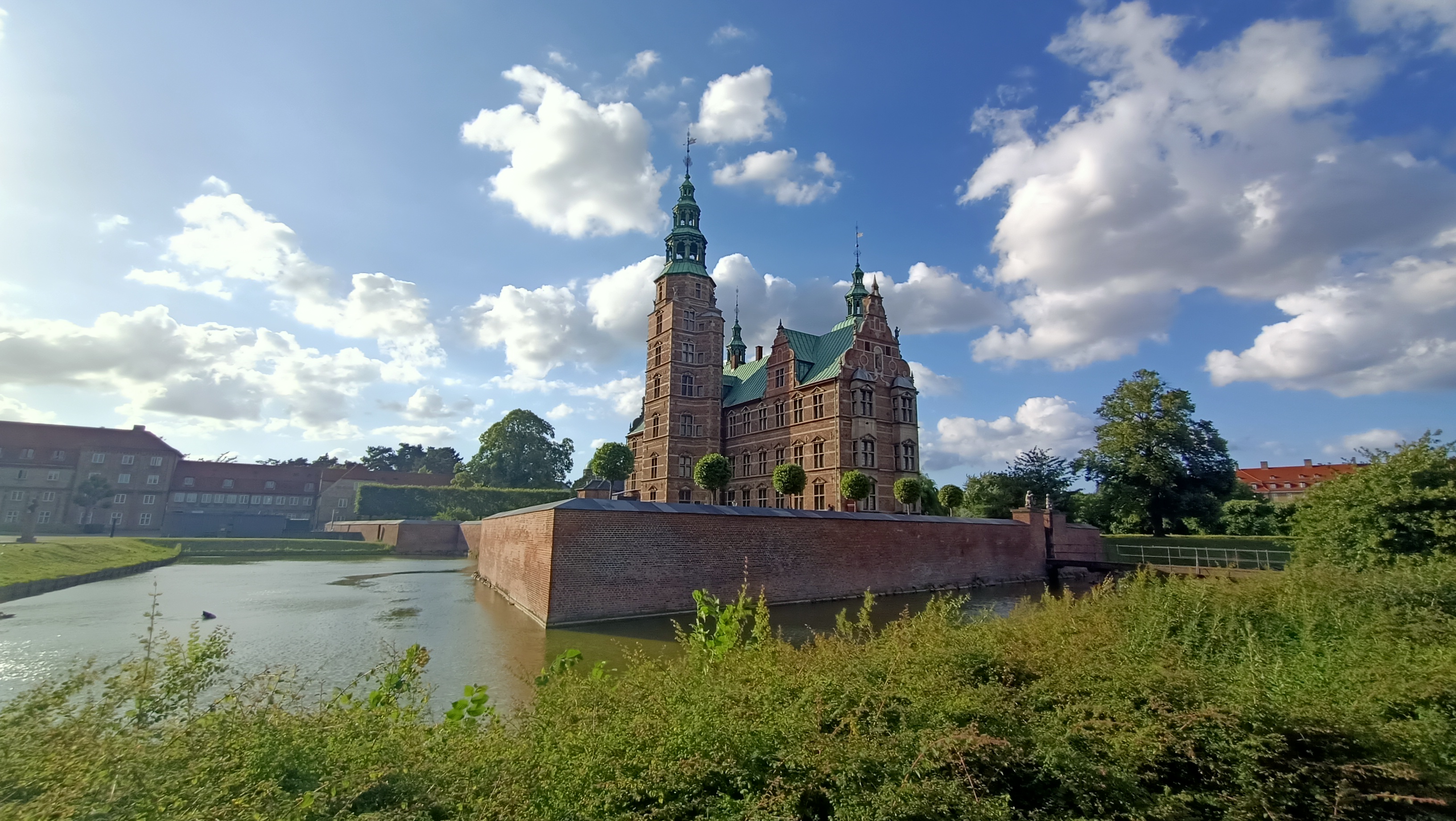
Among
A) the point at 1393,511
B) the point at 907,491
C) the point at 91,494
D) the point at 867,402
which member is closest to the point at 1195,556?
the point at 907,491

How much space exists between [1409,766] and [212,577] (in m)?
37.6

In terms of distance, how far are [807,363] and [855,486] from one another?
412 inches

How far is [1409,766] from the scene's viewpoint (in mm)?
3656

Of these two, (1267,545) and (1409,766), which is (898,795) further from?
(1267,545)

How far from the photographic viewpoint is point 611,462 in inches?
1438

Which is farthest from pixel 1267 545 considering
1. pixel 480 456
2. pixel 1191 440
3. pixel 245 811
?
pixel 480 456

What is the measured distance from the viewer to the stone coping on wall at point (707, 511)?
1944cm

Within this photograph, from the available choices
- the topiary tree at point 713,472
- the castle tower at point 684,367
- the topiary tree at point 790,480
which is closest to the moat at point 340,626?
the topiary tree at point 790,480

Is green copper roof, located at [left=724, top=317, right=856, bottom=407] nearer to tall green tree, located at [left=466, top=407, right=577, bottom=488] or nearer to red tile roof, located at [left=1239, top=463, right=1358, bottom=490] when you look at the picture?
tall green tree, located at [left=466, top=407, right=577, bottom=488]

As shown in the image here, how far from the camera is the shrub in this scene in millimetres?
31500

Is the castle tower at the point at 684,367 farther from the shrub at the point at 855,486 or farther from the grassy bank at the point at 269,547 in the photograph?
the grassy bank at the point at 269,547

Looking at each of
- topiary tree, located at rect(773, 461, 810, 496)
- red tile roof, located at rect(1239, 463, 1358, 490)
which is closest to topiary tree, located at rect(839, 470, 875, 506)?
topiary tree, located at rect(773, 461, 810, 496)

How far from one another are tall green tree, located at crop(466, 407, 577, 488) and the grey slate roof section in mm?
33824

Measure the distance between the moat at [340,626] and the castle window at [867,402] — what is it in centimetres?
1061
